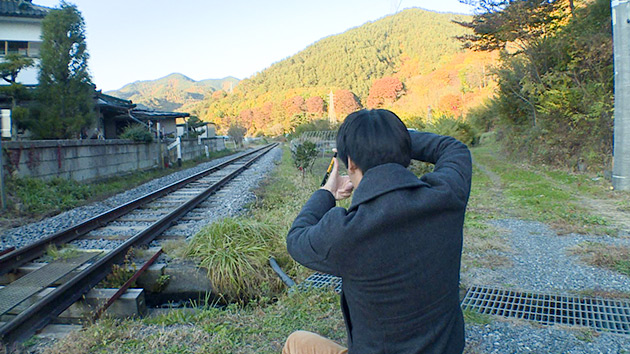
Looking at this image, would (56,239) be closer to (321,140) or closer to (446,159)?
(446,159)

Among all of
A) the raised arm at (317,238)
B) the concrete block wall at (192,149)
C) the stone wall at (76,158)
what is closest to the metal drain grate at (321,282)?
the raised arm at (317,238)

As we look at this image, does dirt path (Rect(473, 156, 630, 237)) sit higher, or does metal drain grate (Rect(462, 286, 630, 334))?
dirt path (Rect(473, 156, 630, 237))

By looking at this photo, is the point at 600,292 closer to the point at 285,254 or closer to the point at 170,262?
the point at 285,254

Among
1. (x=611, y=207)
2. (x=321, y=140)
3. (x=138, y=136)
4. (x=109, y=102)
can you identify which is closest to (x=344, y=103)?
(x=321, y=140)

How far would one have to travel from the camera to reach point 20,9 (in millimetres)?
17719

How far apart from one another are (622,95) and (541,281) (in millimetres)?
6413

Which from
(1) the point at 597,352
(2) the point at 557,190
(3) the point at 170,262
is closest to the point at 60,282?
(3) the point at 170,262

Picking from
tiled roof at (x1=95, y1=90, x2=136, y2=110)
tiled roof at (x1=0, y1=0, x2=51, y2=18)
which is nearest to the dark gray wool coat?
tiled roof at (x1=95, y1=90, x2=136, y2=110)

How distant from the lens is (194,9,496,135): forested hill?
49594mm

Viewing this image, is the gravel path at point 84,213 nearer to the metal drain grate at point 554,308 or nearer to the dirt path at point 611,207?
the metal drain grate at point 554,308

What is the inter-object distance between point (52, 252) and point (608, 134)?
451 inches

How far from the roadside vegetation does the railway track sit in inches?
61.9

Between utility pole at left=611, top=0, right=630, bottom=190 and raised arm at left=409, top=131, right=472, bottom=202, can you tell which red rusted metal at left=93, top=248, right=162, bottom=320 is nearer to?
raised arm at left=409, top=131, right=472, bottom=202

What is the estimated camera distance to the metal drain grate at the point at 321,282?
367 cm
